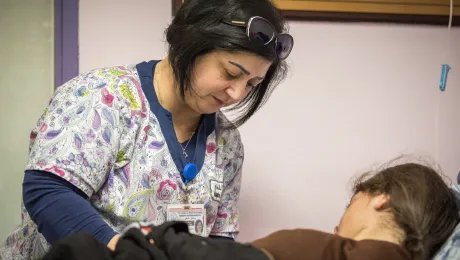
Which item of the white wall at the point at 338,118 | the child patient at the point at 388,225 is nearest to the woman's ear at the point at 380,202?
the child patient at the point at 388,225

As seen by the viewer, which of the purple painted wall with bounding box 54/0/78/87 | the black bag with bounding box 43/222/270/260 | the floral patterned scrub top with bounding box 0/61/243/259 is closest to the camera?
the black bag with bounding box 43/222/270/260

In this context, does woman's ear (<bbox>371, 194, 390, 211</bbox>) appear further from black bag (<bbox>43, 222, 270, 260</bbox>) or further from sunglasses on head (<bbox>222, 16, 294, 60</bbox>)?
sunglasses on head (<bbox>222, 16, 294, 60</bbox>)

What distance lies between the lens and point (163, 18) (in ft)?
5.61

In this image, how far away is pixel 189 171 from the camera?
50.3 inches

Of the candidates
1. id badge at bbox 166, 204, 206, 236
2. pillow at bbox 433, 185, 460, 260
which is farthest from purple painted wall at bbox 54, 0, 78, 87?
pillow at bbox 433, 185, 460, 260

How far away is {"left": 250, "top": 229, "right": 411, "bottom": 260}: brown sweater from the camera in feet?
2.67

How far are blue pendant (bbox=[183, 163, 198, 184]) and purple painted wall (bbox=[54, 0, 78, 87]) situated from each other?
64 centimetres

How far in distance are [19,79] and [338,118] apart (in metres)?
1.13

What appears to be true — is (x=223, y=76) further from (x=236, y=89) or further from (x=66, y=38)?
(x=66, y=38)

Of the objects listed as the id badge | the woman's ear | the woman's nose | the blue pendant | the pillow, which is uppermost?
the woman's nose

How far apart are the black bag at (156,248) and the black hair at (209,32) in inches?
19.7

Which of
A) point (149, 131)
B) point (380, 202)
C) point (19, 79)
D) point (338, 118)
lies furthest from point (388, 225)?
point (19, 79)

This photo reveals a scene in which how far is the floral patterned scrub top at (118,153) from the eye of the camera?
1065mm

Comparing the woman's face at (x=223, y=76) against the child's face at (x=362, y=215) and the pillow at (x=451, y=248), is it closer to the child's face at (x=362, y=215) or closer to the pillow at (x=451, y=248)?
the child's face at (x=362, y=215)
